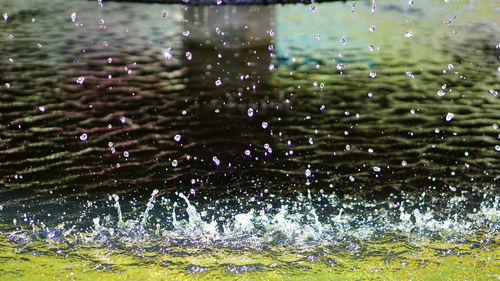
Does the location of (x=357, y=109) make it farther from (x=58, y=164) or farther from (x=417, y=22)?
(x=417, y=22)

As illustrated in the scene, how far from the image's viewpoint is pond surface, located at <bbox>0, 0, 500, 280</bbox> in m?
5.04

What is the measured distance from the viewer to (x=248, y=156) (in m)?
7.54

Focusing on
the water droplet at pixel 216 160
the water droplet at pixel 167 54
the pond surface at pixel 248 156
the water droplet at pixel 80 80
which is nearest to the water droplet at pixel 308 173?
the pond surface at pixel 248 156

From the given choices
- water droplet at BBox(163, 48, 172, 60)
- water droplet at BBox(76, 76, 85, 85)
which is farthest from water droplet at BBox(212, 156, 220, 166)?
water droplet at BBox(163, 48, 172, 60)

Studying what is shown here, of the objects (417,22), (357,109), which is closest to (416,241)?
(357,109)

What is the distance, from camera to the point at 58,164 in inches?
283

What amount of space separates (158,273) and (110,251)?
0.52m

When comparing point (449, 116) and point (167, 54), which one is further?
point (167, 54)

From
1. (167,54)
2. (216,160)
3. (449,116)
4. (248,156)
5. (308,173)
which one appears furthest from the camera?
(167,54)

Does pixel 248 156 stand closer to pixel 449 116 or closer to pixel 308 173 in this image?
pixel 308 173

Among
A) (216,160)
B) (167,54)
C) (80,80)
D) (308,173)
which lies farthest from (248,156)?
(167,54)

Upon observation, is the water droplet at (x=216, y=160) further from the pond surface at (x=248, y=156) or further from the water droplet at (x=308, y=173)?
the water droplet at (x=308, y=173)

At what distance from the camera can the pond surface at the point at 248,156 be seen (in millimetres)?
5039

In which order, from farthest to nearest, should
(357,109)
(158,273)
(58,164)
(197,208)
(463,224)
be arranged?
(357,109) → (58,164) → (197,208) → (463,224) → (158,273)
